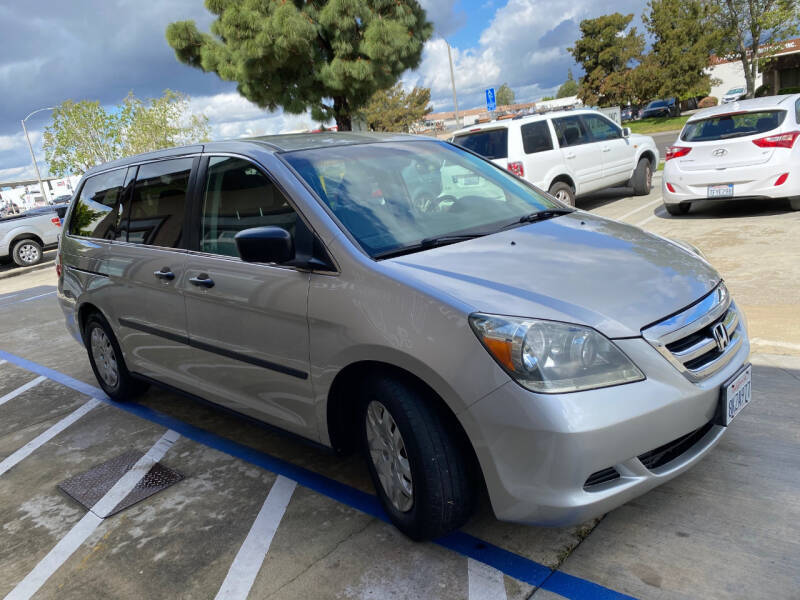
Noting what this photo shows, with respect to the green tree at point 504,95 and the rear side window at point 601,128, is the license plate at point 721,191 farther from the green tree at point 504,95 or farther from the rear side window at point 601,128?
the green tree at point 504,95

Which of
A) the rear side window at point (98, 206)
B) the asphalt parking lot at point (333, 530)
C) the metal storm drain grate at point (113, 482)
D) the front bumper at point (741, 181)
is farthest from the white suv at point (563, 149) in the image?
the metal storm drain grate at point (113, 482)

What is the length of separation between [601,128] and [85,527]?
10327 mm

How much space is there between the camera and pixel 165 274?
12.4 feet

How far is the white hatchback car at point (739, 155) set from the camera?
809 centimetres

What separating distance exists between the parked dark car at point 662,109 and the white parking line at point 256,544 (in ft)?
148

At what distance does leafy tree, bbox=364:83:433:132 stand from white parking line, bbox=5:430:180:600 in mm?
39284

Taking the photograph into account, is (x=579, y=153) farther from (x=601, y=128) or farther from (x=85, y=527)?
(x=85, y=527)

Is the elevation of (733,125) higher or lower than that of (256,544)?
higher

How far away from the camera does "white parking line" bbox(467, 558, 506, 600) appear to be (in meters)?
2.38

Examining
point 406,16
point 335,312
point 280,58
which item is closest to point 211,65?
point 280,58

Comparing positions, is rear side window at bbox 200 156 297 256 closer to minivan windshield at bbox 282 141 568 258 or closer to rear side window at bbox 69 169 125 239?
minivan windshield at bbox 282 141 568 258

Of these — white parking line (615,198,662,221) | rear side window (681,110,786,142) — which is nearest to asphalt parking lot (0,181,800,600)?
rear side window (681,110,786,142)

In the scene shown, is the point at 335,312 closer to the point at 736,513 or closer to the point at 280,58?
the point at 736,513

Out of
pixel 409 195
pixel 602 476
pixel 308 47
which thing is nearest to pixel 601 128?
pixel 308 47
